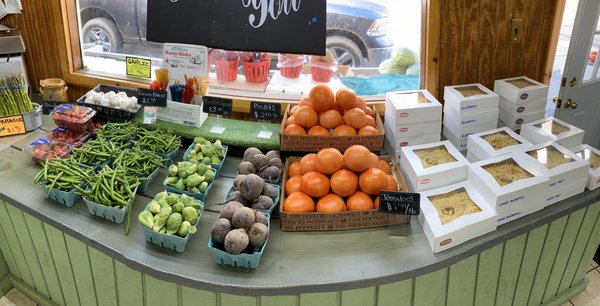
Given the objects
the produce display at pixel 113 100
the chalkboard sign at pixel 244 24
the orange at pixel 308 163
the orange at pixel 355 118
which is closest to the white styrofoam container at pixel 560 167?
the orange at pixel 355 118

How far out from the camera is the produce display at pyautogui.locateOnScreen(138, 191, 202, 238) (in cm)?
220

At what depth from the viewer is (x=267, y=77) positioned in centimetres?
342

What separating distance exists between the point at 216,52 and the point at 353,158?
1484 mm

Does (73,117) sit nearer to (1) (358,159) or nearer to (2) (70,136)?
(2) (70,136)

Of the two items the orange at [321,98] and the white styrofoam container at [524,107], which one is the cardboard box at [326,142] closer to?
the orange at [321,98]

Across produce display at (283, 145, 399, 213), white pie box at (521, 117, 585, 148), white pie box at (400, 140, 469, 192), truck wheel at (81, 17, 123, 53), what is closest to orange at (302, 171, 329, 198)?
produce display at (283, 145, 399, 213)

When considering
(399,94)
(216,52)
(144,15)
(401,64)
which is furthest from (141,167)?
(401,64)

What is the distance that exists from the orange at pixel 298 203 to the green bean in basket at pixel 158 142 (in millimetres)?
933

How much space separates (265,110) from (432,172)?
3.53 feet

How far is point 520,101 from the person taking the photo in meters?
3.02

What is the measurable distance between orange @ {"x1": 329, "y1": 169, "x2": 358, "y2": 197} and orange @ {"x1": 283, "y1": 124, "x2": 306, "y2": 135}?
430 millimetres

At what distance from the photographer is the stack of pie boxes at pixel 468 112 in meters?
2.92

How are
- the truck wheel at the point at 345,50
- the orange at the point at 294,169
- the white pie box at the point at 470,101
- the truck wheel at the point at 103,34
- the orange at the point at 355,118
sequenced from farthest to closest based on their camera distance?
the truck wheel at the point at 103,34, the truck wheel at the point at 345,50, the white pie box at the point at 470,101, the orange at the point at 355,118, the orange at the point at 294,169

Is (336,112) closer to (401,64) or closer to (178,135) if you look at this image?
(401,64)
